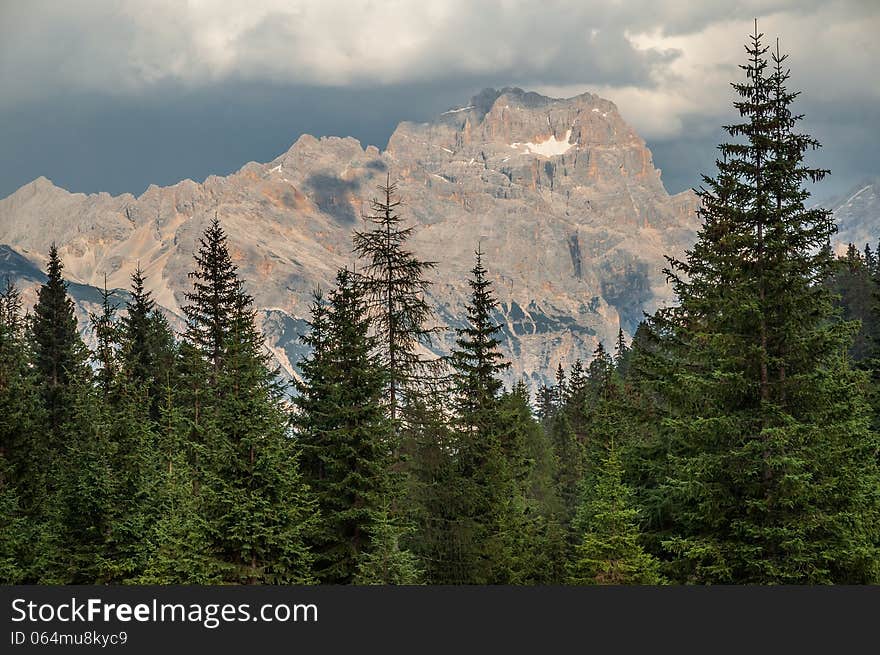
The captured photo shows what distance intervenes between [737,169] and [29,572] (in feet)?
71.5

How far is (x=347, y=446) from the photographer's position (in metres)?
25.2

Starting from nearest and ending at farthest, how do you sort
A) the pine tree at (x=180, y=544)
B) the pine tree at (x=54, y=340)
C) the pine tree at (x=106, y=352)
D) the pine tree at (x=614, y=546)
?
the pine tree at (x=180, y=544) → the pine tree at (x=614, y=546) → the pine tree at (x=106, y=352) → the pine tree at (x=54, y=340)

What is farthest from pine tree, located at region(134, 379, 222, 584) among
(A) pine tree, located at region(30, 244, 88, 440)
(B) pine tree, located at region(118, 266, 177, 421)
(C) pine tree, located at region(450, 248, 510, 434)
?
(B) pine tree, located at region(118, 266, 177, 421)

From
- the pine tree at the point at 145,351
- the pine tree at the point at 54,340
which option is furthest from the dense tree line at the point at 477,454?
the pine tree at the point at 145,351

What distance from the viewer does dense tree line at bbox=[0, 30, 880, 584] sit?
21.3 metres

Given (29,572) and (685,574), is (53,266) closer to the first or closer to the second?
(29,572)

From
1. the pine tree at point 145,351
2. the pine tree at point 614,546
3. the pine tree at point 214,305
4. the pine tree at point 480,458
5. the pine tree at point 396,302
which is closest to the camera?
the pine tree at point 614,546

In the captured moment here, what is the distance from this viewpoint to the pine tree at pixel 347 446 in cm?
2528

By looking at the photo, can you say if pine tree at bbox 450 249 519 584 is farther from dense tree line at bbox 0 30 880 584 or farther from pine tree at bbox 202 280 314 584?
pine tree at bbox 202 280 314 584

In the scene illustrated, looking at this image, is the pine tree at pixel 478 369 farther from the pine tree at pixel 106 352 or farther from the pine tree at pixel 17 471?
the pine tree at pixel 17 471

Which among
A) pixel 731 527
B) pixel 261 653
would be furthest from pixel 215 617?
pixel 731 527

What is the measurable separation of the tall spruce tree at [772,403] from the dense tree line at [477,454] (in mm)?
65

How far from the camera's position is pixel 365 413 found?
1019 inches

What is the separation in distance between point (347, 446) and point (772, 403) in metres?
10.9
